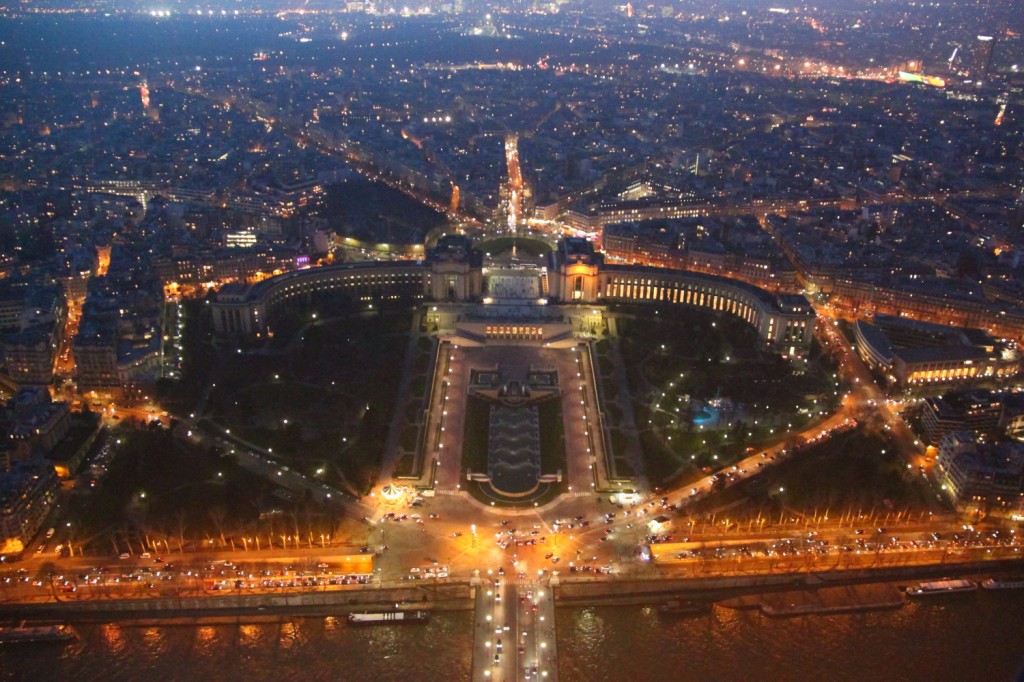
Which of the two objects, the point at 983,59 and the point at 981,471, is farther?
the point at 983,59

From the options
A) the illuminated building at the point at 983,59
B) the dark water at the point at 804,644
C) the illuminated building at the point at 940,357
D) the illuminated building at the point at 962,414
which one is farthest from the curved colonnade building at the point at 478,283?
the illuminated building at the point at 983,59

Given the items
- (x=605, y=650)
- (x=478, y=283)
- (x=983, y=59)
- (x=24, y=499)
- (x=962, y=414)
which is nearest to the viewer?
(x=605, y=650)

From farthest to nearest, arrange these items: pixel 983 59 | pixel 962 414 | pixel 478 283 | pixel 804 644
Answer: pixel 983 59 → pixel 478 283 → pixel 962 414 → pixel 804 644

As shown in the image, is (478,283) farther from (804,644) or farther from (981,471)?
(804,644)

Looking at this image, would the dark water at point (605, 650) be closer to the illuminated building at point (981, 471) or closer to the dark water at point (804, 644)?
the dark water at point (804, 644)

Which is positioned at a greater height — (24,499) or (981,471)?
(981,471)

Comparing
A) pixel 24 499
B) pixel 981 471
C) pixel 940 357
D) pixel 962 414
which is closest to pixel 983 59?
pixel 940 357
